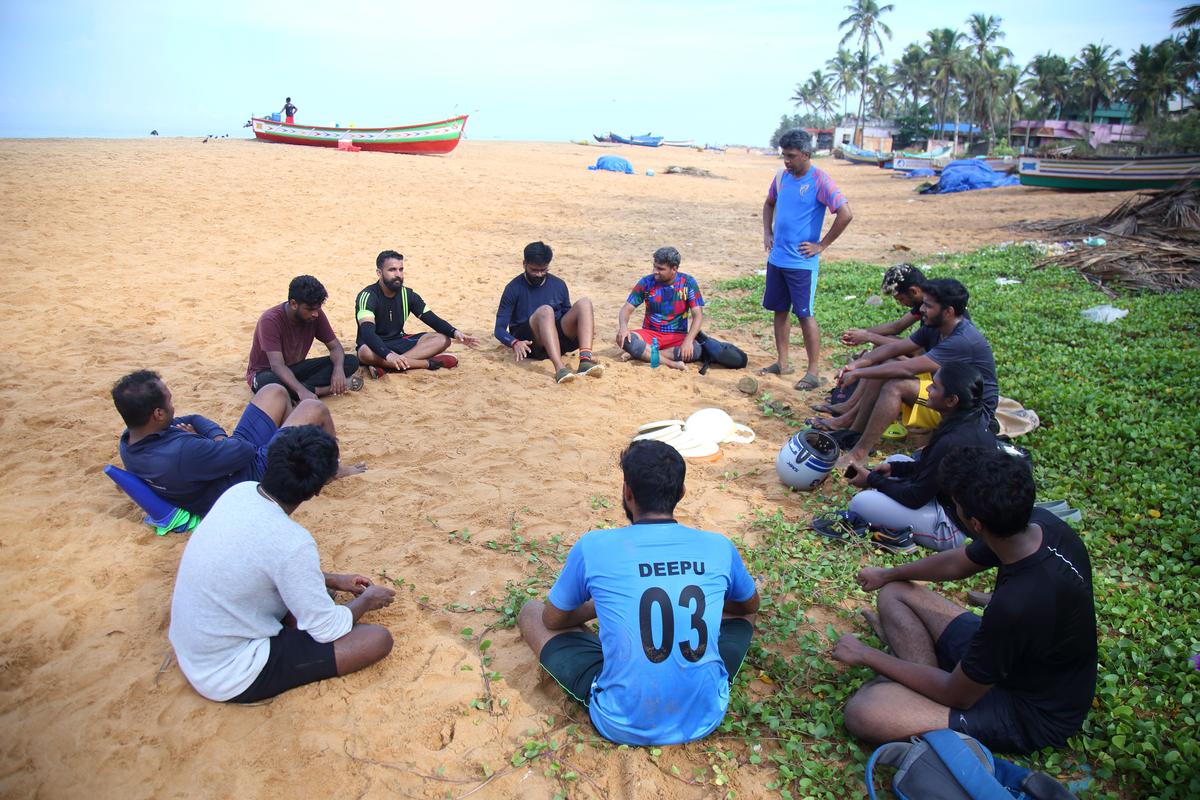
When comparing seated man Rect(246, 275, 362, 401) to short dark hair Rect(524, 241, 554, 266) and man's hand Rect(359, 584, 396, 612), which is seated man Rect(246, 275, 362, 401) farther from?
man's hand Rect(359, 584, 396, 612)

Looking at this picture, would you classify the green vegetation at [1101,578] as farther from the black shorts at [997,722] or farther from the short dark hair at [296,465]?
the short dark hair at [296,465]

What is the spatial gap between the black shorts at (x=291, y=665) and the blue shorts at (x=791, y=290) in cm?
511

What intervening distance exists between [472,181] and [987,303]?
14.4 meters

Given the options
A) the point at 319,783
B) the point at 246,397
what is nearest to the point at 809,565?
the point at 319,783

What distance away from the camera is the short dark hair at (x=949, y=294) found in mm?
4496

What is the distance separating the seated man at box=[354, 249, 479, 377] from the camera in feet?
20.8

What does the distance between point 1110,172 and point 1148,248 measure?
13.9 metres

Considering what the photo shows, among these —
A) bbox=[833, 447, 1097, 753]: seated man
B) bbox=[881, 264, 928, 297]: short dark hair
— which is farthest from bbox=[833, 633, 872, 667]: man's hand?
bbox=[881, 264, 928, 297]: short dark hair

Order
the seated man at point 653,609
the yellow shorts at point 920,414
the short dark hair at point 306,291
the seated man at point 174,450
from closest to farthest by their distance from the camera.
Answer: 1. the seated man at point 653,609
2. the seated man at point 174,450
3. the yellow shorts at point 920,414
4. the short dark hair at point 306,291

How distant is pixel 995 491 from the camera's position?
7.68ft

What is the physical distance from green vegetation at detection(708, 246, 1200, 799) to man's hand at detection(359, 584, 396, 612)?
1.63 metres

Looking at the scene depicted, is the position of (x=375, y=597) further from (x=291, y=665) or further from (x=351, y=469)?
(x=351, y=469)

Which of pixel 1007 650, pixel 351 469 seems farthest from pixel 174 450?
pixel 1007 650

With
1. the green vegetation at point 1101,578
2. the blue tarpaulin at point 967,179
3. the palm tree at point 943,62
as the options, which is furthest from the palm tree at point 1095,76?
the green vegetation at point 1101,578
